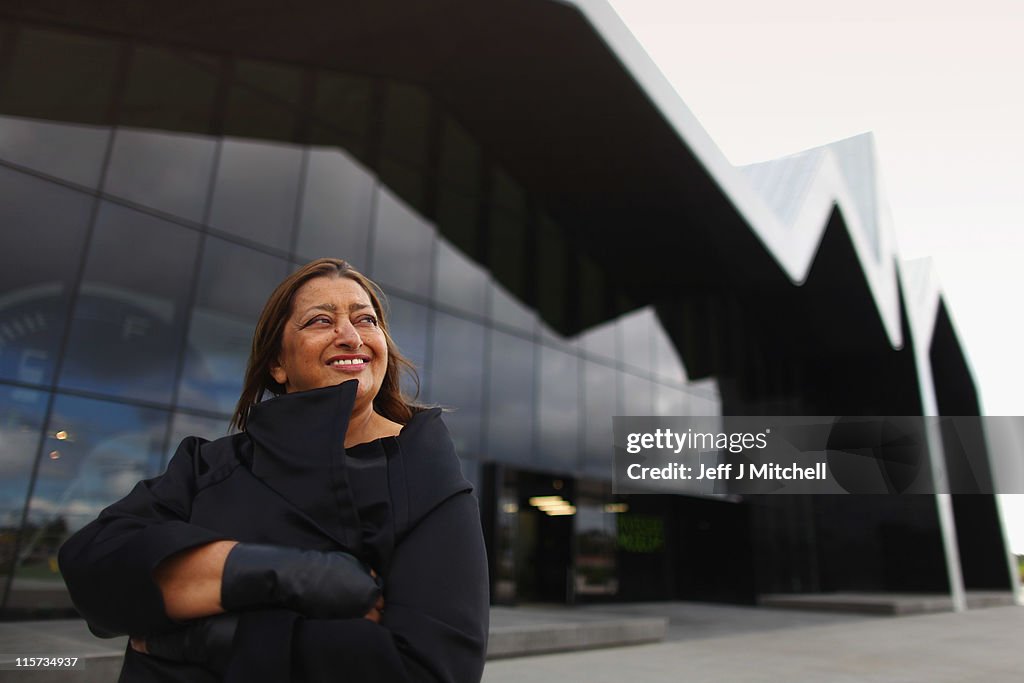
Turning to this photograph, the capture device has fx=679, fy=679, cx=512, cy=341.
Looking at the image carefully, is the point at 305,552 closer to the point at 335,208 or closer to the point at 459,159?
the point at 335,208

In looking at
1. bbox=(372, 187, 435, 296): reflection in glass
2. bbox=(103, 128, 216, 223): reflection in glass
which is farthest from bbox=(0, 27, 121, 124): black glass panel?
bbox=(372, 187, 435, 296): reflection in glass

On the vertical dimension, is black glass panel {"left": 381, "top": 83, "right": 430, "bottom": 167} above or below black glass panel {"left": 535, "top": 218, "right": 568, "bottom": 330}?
above

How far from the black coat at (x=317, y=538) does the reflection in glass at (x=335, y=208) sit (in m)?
10.8

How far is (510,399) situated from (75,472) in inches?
313

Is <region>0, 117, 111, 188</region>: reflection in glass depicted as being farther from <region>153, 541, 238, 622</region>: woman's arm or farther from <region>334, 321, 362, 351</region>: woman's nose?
<region>153, 541, 238, 622</region>: woman's arm

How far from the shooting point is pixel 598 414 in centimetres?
1641

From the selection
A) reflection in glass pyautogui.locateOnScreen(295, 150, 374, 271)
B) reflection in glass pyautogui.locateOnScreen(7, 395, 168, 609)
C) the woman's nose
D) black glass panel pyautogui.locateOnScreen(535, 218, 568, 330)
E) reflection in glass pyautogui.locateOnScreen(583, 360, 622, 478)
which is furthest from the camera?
reflection in glass pyautogui.locateOnScreen(583, 360, 622, 478)

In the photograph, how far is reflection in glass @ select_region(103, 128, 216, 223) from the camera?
9.93 metres

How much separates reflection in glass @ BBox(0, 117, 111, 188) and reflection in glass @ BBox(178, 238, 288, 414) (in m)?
1.88

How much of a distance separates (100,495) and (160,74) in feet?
20.7

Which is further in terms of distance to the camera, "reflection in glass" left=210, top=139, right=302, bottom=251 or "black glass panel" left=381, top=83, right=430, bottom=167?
"black glass panel" left=381, top=83, right=430, bottom=167

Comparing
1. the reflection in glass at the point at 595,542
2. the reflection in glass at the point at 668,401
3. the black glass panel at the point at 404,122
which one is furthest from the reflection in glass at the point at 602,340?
the black glass panel at the point at 404,122

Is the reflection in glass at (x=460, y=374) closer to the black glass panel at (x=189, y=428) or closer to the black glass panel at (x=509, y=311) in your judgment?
the black glass panel at (x=509, y=311)

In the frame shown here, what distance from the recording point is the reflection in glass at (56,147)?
906 cm
